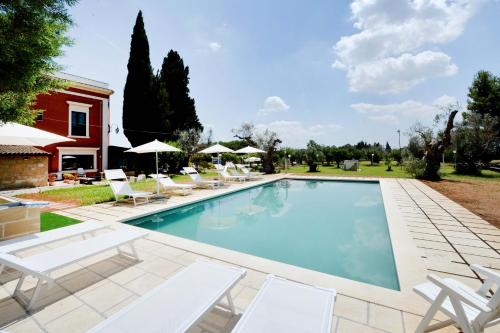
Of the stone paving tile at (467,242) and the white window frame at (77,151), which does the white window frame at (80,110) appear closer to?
the white window frame at (77,151)

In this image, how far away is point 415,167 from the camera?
653 inches

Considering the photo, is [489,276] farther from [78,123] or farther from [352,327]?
[78,123]

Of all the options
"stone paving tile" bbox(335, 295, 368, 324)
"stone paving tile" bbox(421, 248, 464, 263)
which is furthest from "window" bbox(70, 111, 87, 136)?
"stone paving tile" bbox(421, 248, 464, 263)

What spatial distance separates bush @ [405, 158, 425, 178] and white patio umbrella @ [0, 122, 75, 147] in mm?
19069

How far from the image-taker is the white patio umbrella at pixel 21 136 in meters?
4.29

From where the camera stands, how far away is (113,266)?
11.8ft

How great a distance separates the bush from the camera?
1628 centimetres

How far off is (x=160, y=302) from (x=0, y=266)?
99.1 inches

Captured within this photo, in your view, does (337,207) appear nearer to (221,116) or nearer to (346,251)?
(346,251)

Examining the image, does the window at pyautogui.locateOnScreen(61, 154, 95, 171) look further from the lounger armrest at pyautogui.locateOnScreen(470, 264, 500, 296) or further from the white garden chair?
the lounger armrest at pyautogui.locateOnScreen(470, 264, 500, 296)

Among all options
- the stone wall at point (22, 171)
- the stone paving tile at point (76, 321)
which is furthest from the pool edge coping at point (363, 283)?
the stone wall at point (22, 171)

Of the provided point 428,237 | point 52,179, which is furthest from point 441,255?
point 52,179

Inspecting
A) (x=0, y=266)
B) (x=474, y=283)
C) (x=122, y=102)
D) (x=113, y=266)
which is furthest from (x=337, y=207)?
(x=122, y=102)

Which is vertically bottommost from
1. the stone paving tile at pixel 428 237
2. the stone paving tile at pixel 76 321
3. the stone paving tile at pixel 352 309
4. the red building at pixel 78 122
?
the stone paving tile at pixel 76 321
